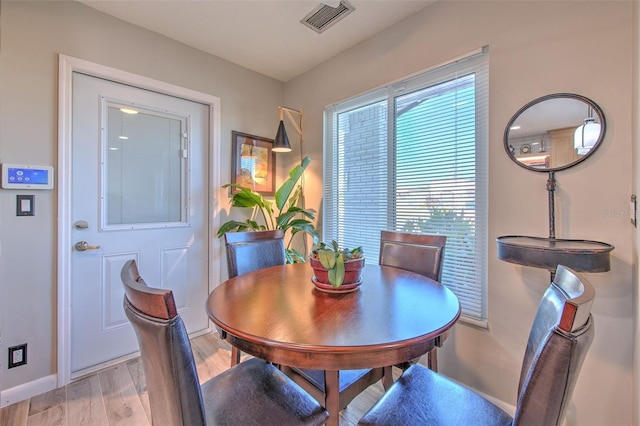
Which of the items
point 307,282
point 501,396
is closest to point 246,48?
point 307,282

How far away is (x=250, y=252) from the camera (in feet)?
6.28

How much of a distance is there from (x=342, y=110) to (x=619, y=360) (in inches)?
98.1

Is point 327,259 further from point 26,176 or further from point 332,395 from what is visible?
point 26,176

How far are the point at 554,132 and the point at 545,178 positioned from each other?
25 cm

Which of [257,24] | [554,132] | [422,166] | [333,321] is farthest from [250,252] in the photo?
[554,132]

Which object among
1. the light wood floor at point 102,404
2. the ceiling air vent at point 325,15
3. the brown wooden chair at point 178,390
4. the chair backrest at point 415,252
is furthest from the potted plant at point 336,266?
the ceiling air vent at point 325,15

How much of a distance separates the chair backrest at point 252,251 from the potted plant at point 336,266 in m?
0.67

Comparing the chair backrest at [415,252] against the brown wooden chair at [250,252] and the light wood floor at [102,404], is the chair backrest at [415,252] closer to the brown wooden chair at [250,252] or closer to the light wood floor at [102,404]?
the brown wooden chair at [250,252]

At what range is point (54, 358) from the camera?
1.86m

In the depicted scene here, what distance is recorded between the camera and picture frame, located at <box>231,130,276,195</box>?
2783 mm

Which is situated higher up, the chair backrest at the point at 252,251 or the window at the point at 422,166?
the window at the point at 422,166

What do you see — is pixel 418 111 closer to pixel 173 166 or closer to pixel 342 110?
pixel 342 110

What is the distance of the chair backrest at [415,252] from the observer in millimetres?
1711

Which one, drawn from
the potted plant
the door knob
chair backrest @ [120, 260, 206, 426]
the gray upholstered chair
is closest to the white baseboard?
the door knob
